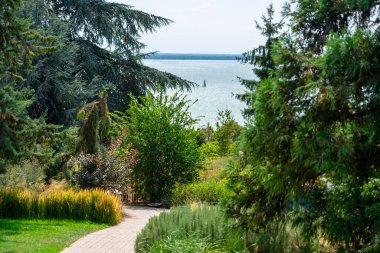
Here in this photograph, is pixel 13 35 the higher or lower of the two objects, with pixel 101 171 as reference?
higher

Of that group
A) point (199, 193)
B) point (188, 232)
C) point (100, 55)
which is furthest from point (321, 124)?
point (100, 55)

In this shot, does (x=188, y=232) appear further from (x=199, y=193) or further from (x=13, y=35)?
(x=199, y=193)

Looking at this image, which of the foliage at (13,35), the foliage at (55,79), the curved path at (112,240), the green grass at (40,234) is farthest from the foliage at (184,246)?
the foliage at (55,79)

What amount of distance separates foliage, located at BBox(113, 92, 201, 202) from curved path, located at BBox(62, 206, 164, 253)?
4315mm

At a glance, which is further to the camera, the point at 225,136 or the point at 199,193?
the point at 225,136

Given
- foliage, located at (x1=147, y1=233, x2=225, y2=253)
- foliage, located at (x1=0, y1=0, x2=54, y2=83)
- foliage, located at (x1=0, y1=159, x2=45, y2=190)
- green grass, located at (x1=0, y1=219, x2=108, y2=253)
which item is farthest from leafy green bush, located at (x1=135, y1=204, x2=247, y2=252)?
foliage, located at (x1=0, y1=159, x2=45, y2=190)

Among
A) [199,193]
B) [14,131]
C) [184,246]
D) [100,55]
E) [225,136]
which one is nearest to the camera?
[184,246]

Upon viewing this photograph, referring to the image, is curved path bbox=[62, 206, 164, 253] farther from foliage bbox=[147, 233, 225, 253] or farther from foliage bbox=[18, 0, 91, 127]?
foliage bbox=[18, 0, 91, 127]

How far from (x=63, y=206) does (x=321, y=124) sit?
9.83m

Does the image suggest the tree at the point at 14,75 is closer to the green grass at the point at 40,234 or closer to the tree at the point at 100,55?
the green grass at the point at 40,234

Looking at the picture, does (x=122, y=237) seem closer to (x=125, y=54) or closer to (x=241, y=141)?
(x=241, y=141)

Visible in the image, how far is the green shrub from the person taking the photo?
52.3ft

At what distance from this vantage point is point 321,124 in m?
5.01

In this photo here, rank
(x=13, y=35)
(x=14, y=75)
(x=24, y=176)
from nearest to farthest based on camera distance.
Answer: (x=13, y=35)
(x=14, y=75)
(x=24, y=176)
